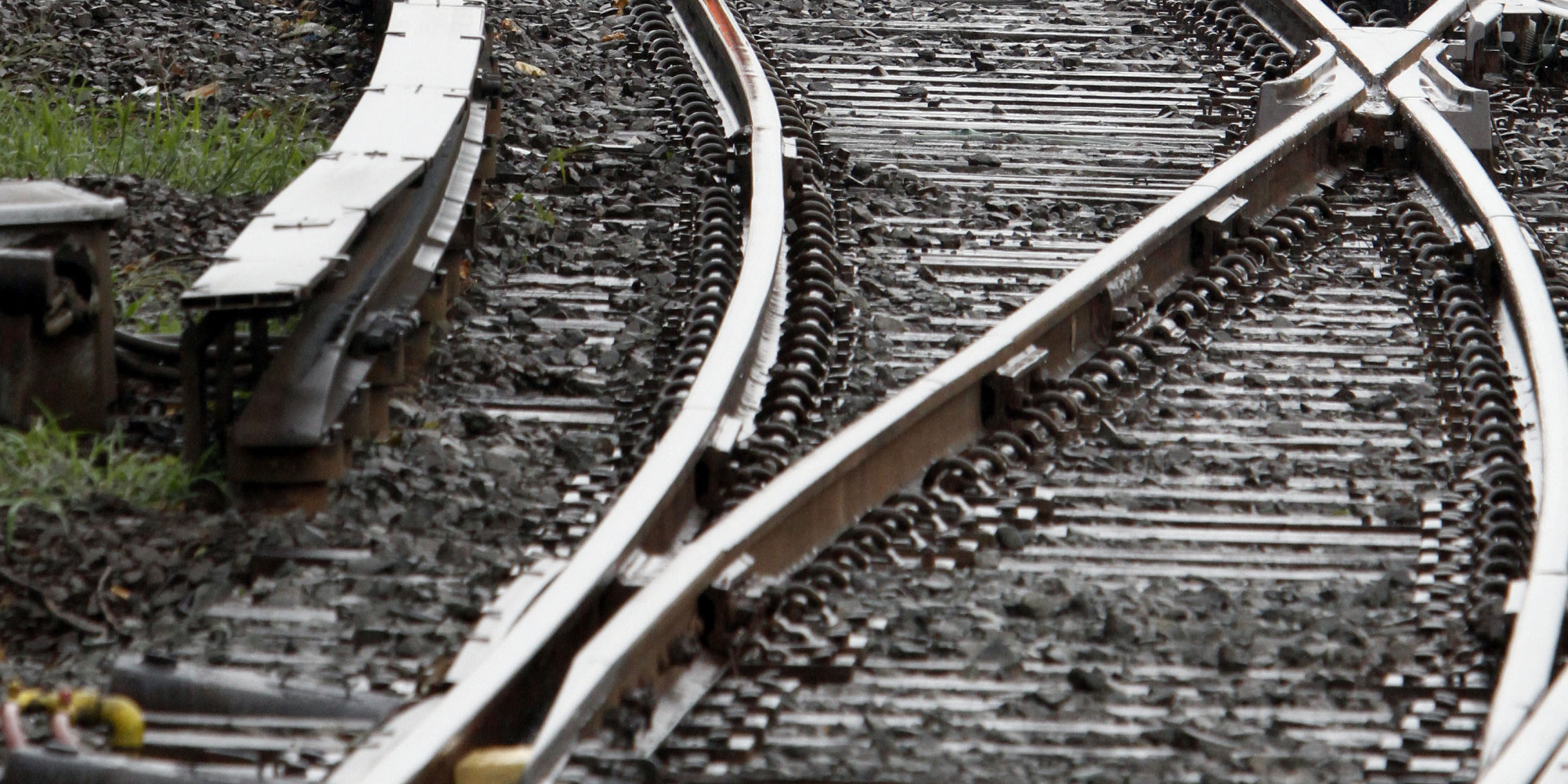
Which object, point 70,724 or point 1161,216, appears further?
point 1161,216

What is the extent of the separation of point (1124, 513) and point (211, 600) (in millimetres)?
1971

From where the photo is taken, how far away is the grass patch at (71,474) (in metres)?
4.46

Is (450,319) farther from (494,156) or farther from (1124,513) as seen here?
(1124,513)

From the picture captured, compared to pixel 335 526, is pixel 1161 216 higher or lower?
higher

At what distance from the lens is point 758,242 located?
236 inches

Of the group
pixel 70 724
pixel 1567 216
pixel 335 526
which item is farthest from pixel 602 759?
pixel 1567 216

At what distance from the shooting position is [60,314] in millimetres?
4660

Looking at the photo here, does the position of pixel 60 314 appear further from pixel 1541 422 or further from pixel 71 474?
pixel 1541 422

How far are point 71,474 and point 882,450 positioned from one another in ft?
5.64

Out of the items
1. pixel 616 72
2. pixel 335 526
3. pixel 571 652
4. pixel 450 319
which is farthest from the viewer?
pixel 616 72

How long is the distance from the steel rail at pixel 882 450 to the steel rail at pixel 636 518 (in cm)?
10

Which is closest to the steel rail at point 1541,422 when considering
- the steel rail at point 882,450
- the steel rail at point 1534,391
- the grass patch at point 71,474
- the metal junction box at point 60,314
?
the steel rail at point 1534,391

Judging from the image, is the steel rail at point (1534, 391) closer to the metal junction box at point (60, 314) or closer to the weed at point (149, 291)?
the metal junction box at point (60, 314)

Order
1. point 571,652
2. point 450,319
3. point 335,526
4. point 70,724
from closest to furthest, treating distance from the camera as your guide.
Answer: point 70,724 < point 571,652 < point 335,526 < point 450,319
